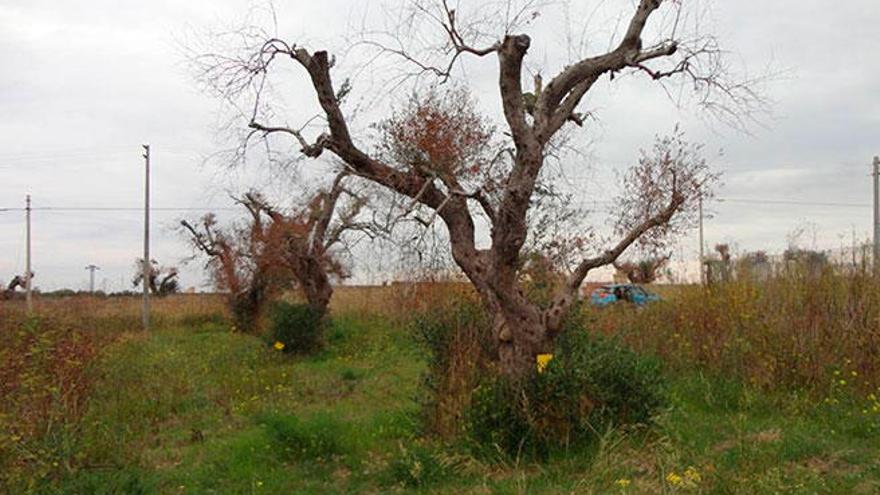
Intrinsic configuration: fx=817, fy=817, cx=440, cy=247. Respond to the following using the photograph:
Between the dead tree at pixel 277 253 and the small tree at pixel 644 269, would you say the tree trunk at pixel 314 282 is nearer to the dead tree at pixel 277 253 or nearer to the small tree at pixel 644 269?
the dead tree at pixel 277 253

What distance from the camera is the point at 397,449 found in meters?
7.96

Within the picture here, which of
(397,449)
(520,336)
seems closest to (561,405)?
(520,336)

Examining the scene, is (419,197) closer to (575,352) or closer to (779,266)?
(575,352)

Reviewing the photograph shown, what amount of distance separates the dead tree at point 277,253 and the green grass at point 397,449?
8.72 m

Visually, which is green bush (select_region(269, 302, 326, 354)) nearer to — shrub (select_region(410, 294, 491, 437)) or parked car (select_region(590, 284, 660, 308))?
parked car (select_region(590, 284, 660, 308))

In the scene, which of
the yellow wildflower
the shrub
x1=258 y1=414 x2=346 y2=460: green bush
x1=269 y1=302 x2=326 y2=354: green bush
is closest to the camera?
the yellow wildflower

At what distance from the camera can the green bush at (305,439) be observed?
26.0 ft

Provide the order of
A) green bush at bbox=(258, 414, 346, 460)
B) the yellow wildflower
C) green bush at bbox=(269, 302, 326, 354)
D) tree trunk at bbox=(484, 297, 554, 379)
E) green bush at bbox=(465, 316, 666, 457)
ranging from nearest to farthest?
green bush at bbox=(465, 316, 666, 457)
the yellow wildflower
tree trunk at bbox=(484, 297, 554, 379)
green bush at bbox=(258, 414, 346, 460)
green bush at bbox=(269, 302, 326, 354)

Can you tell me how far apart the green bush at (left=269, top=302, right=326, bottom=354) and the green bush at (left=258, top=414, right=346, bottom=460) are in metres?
10.4

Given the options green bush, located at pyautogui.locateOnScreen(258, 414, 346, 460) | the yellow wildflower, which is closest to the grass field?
green bush, located at pyautogui.locateOnScreen(258, 414, 346, 460)

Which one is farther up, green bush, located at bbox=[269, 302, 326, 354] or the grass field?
green bush, located at bbox=[269, 302, 326, 354]

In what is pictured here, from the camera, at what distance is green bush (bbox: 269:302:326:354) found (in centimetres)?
1862

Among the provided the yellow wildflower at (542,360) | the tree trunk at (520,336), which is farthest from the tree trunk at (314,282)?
the yellow wildflower at (542,360)

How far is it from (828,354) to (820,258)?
2.10 m
